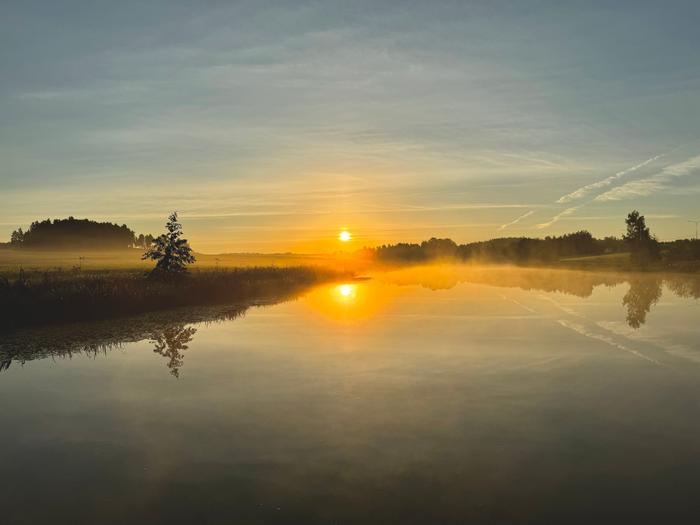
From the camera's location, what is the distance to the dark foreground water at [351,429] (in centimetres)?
733

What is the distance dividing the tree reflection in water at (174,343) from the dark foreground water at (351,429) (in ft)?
0.52

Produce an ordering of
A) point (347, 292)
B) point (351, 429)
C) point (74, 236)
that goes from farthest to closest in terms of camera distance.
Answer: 1. point (74, 236)
2. point (347, 292)
3. point (351, 429)

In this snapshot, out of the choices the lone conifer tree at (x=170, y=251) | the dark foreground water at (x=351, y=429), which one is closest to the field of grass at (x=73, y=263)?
the lone conifer tree at (x=170, y=251)

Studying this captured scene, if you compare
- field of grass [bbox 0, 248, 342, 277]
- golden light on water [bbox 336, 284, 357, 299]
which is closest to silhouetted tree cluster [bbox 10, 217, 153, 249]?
field of grass [bbox 0, 248, 342, 277]

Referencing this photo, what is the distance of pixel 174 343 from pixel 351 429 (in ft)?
40.5

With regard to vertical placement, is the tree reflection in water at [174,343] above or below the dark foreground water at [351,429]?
above

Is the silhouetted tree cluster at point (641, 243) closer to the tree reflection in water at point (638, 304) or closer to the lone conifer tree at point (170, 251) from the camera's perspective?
the tree reflection in water at point (638, 304)

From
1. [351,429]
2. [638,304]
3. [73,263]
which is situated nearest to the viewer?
[351,429]

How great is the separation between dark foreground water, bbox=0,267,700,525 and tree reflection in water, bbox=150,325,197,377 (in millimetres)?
157

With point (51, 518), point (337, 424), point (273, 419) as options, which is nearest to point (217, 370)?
point (273, 419)

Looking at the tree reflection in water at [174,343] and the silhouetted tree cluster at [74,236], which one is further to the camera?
the silhouetted tree cluster at [74,236]

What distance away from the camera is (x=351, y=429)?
33.7 ft

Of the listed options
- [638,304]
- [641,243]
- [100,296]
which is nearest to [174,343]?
[100,296]

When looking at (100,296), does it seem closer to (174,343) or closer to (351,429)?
(174,343)
